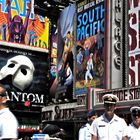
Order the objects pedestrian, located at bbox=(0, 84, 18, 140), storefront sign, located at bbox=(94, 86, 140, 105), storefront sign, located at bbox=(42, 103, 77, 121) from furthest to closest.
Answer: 1. storefront sign, located at bbox=(42, 103, 77, 121)
2. storefront sign, located at bbox=(94, 86, 140, 105)
3. pedestrian, located at bbox=(0, 84, 18, 140)

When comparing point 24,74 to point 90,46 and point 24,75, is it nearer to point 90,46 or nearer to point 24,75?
point 24,75

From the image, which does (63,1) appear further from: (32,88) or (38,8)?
(32,88)

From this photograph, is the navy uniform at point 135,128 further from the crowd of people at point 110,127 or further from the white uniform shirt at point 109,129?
the white uniform shirt at point 109,129

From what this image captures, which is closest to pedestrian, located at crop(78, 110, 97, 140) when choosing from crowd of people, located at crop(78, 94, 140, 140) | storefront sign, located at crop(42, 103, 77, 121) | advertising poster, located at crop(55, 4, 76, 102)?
crowd of people, located at crop(78, 94, 140, 140)

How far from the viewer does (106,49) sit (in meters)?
31.9

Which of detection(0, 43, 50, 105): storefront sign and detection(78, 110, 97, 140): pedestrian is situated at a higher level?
detection(0, 43, 50, 105): storefront sign

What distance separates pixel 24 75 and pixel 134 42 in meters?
20.6

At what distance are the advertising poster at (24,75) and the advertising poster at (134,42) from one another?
19.4m

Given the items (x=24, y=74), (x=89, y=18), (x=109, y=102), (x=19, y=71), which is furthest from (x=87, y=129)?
(x=24, y=74)

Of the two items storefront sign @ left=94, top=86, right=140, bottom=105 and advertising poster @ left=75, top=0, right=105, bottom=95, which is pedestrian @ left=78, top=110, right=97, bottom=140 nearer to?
storefront sign @ left=94, top=86, right=140, bottom=105

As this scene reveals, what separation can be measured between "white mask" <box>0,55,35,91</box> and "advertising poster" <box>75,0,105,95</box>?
12.7 metres

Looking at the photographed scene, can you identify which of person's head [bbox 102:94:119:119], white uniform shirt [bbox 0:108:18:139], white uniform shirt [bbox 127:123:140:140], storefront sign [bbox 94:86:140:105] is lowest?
white uniform shirt [bbox 127:123:140:140]

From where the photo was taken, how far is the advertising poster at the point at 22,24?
46.8 metres

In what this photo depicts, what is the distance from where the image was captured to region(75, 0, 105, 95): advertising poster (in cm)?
3278
